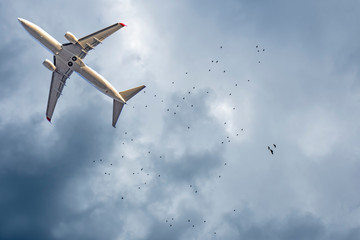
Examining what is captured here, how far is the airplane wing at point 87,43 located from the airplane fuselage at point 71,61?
213 cm

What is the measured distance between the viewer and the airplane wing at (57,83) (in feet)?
586

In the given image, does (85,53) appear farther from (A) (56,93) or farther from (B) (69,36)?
(A) (56,93)

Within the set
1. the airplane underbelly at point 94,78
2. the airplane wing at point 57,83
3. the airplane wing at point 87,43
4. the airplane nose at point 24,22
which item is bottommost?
the airplane underbelly at point 94,78

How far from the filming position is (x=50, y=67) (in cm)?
17375

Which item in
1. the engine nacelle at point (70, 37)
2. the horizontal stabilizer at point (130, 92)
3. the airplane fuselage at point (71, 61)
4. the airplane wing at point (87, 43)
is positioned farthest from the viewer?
the horizontal stabilizer at point (130, 92)

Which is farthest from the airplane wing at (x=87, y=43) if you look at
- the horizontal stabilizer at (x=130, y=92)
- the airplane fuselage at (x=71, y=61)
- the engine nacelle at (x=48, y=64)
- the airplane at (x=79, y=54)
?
the horizontal stabilizer at (x=130, y=92)

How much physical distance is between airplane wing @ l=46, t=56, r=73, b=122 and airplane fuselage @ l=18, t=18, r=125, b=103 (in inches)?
225

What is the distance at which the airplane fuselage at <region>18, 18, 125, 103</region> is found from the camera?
166125mm

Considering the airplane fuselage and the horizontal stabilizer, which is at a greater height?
the airplane fuselage

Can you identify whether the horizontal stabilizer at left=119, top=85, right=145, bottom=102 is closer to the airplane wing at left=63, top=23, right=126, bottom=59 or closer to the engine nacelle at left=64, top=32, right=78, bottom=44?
the airplane wing at left=63, top=23, right=126, bottom=59

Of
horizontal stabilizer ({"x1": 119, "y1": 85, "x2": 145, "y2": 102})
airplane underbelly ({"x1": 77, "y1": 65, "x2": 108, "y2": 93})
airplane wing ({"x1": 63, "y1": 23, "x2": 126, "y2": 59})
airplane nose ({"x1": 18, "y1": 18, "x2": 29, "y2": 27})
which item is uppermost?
airplane nose ({"x1": 18, "y1": 18, "x2": 29, "y2": 27})

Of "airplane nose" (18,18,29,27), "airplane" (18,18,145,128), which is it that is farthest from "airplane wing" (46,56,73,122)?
"airplane nose" (18,18,29,27)

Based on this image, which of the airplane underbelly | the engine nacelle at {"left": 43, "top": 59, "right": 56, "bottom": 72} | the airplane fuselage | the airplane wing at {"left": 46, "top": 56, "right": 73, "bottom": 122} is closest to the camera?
the airplane fuselage

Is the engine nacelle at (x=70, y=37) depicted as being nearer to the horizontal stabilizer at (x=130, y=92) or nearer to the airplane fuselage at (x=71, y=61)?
the airplane fuselage at (x=71, y=61)
